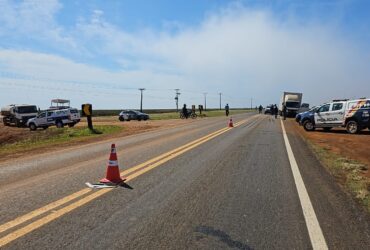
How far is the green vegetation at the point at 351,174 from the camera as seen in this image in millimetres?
7991

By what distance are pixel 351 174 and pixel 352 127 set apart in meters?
16.4

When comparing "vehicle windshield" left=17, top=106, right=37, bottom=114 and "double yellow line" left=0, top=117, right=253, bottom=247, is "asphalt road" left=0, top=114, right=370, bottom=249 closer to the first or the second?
"double yellow line" left=0, top=117, right=253, bottom=247

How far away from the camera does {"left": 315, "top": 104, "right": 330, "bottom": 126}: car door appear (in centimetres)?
2770

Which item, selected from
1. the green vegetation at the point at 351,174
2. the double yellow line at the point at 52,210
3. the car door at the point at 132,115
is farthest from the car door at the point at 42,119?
the double yellow line at the point at 52,210

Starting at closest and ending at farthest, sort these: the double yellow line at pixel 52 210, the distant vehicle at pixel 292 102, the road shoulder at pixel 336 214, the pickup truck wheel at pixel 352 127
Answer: the double yellow line at pixel 52 210 < the road shoulder at pixel 336 214 < the pickup truck wheel at pixel 352 127 < the distant vehicle at pixel 292 102

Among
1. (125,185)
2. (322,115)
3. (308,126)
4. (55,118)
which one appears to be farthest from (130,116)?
(125,185)

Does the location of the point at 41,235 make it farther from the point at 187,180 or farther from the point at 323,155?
the point at 323,155

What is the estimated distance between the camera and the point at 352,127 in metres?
25.8

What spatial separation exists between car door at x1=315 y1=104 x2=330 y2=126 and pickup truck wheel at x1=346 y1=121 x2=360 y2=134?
1866 millimetres

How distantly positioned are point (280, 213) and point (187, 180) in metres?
2.76

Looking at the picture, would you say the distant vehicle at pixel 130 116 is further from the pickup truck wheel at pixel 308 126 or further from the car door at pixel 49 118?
the pickup truck wheel at pixel 308 126

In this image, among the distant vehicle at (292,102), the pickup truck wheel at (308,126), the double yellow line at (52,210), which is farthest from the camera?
the distant vehicle at (292,102)

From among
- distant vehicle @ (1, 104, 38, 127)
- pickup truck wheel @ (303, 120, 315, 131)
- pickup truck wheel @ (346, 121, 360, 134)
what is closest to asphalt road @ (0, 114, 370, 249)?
pickup truck wheel @ (346, 121, 360, 134)

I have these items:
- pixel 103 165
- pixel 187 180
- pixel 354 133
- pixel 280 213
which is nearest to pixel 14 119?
pixel 354 133
